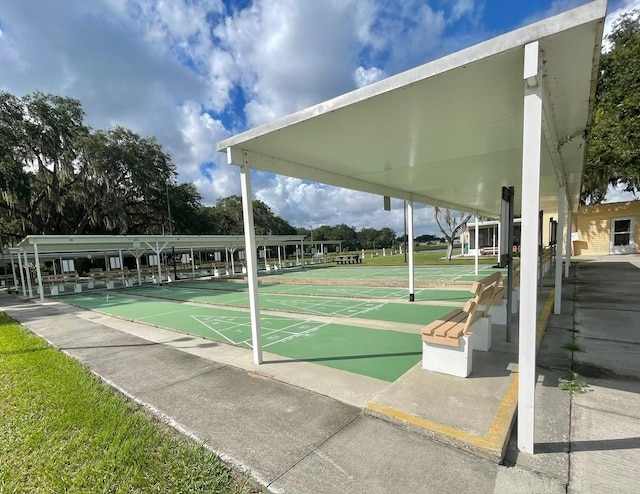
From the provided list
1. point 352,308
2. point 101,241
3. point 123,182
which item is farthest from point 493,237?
point 123,182

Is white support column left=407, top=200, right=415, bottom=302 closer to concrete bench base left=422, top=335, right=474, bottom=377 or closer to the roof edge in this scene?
concrete bench base left=422, top=335, right=474, bottom=377

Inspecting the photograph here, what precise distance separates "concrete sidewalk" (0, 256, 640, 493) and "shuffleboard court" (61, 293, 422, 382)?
405mm

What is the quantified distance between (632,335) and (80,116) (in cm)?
3531

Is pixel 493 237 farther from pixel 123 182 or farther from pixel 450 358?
pixel 123 182

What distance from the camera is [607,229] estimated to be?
20.8 metres

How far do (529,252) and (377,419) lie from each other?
2.05 metres

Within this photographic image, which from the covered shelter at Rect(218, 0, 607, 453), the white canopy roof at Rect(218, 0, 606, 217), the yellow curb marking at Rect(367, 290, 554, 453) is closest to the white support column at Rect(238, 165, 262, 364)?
the covered shelter at Rect(218, 0, 607, 453)

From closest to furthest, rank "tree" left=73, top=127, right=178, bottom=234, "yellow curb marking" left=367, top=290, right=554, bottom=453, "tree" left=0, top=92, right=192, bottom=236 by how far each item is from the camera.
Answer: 1. "yellow curb marking" left=367, top=290, right=554, bottom=453
2. "tree" left=0, top=92, right=192, bottom=236
3. "tree" left=73, top=127, right=178, bottom=234

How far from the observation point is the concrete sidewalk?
219cm

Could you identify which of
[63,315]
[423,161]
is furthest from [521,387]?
[63,315]

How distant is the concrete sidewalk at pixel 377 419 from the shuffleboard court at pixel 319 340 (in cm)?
41

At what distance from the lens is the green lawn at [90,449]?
7.45 feet

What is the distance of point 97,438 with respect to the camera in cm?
281

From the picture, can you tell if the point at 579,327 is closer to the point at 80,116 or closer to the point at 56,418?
the point at 56,418
